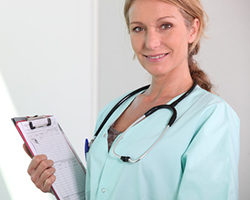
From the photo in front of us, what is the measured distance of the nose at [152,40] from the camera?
812 mm

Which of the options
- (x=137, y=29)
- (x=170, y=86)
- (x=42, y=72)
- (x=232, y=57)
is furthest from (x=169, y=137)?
(x=42, y=72)

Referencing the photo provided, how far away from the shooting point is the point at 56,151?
36.4 inches

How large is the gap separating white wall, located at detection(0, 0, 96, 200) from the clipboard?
811 millimetres

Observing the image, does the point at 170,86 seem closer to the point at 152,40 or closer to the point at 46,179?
the point at 152,40

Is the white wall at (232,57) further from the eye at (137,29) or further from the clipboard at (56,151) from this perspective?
the clipboard at (56,151)

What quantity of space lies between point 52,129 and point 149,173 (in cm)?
35

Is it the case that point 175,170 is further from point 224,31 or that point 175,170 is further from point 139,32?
point 224,31

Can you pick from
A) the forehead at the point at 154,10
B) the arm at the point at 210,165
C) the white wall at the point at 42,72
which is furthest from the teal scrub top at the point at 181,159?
the white wall at the point at 42,72

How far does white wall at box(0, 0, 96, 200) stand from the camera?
1639mm

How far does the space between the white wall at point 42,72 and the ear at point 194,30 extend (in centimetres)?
111

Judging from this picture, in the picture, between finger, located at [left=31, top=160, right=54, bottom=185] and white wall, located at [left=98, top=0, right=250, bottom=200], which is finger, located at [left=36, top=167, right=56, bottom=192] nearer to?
finger, located at [left=31, top=160, right=54, bottom=185]

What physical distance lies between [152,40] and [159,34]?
2cm

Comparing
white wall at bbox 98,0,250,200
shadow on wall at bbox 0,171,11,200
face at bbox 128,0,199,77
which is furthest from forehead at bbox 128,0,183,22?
shadow on wall at bbox 0,171,11,200

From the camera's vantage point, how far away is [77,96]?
1.99m
